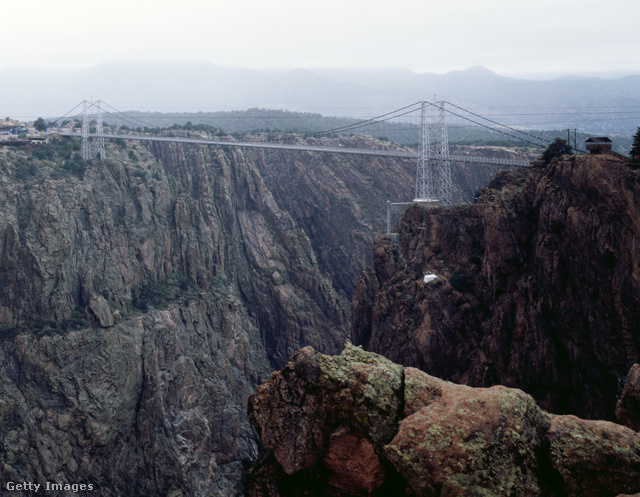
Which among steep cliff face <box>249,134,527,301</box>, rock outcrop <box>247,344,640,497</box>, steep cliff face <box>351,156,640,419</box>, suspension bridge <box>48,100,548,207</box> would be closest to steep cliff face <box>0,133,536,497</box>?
steep cliff face <box>249,134,527,301</box>

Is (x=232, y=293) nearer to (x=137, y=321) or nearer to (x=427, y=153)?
(x=137, y=321)

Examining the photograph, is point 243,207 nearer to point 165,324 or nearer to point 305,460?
point 165,324

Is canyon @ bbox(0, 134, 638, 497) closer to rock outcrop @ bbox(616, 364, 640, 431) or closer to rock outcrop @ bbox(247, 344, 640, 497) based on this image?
rock outcrop @ bbox(616, 364, 640, 431)

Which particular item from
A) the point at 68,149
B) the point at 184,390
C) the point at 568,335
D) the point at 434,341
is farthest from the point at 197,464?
the point at 68,149

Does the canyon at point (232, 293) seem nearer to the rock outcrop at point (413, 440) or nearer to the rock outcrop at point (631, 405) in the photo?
the rock outcrop at point (631, 405)

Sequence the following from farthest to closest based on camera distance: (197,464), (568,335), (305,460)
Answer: (197,464) → (568,335) → (305,460)

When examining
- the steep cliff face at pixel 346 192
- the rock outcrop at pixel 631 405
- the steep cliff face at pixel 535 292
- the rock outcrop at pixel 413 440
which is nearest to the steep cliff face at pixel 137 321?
the steep cliff face at pixel 346 192
